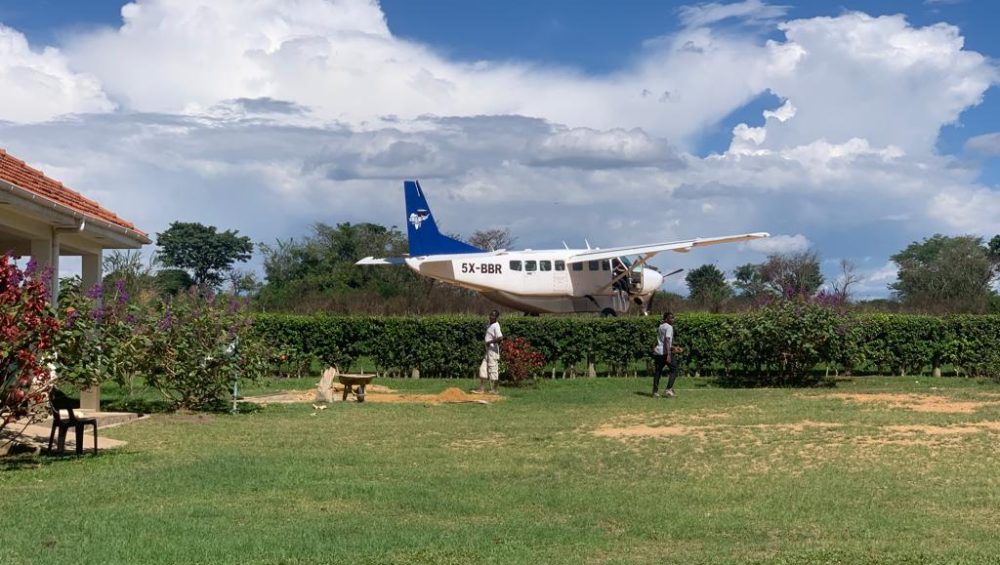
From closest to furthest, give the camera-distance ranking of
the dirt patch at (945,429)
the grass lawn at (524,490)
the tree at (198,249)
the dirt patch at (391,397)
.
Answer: the grass lawn at (524,490) < the dirt patch at (945,429) < the dirt patch at (391,397) < the tree at (198,249)

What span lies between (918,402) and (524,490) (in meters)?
11.2

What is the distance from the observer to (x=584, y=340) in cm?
2648

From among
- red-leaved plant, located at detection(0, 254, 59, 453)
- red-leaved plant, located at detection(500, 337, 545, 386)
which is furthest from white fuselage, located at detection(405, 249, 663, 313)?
red-leaved plant, located at detection(0, 254, 59, 453)

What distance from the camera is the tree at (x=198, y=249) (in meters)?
71.1

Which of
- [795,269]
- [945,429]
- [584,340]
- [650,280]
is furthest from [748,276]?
[945,429]

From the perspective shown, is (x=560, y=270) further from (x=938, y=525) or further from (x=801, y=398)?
(x=938, y=525)

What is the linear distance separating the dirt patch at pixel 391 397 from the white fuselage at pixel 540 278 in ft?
47.8

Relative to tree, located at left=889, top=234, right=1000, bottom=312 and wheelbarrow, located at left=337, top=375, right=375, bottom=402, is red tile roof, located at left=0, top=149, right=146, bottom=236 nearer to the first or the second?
wheelbarrow, located at left=337, top=375, right=375, bottom=402

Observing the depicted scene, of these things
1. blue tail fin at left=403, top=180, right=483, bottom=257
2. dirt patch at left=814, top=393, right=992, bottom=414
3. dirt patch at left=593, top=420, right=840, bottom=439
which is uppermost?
blue tail fin at left=403, top=180, right=483, bottom=257

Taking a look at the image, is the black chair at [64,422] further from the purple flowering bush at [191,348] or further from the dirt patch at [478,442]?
the dirt patch at [478,442]

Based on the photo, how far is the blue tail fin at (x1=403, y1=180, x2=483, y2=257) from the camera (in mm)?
38938

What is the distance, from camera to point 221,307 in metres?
19.1

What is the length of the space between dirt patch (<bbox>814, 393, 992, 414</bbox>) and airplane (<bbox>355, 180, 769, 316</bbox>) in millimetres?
16286

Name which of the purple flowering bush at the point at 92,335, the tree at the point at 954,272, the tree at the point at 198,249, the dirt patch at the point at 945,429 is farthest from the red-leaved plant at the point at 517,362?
the tree at the point at 198,249
